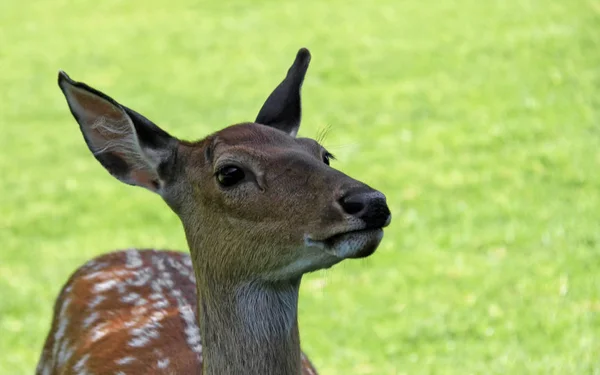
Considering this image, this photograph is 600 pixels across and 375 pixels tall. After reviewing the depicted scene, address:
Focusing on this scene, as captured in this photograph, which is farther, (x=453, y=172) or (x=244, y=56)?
(x=244, y=56)

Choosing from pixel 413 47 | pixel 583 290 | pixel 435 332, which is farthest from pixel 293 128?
pixel 413 47

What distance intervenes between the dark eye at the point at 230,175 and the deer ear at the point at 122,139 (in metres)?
0.35

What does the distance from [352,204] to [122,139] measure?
1105mm

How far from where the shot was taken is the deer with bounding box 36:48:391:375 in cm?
327

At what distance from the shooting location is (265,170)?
349cm

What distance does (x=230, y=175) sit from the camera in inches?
141

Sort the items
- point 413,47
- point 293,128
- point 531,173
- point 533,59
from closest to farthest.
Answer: point 293,128 → point 531,173 → point 533,59 → point 413,47

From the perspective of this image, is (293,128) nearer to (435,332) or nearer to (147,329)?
(147,329)

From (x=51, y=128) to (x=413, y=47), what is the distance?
4600mm

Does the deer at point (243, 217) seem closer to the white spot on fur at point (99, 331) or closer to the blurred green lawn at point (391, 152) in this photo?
the white spot on fur at point (99, 331)

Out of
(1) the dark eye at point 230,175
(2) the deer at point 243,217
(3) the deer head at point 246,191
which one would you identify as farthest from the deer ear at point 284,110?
(1) the dark eye at point 230,175

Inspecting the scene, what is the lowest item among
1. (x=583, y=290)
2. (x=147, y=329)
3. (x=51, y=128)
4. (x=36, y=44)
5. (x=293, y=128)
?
(x=583, y=290)

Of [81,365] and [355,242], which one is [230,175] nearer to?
[355,242]

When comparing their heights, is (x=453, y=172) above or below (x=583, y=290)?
above
